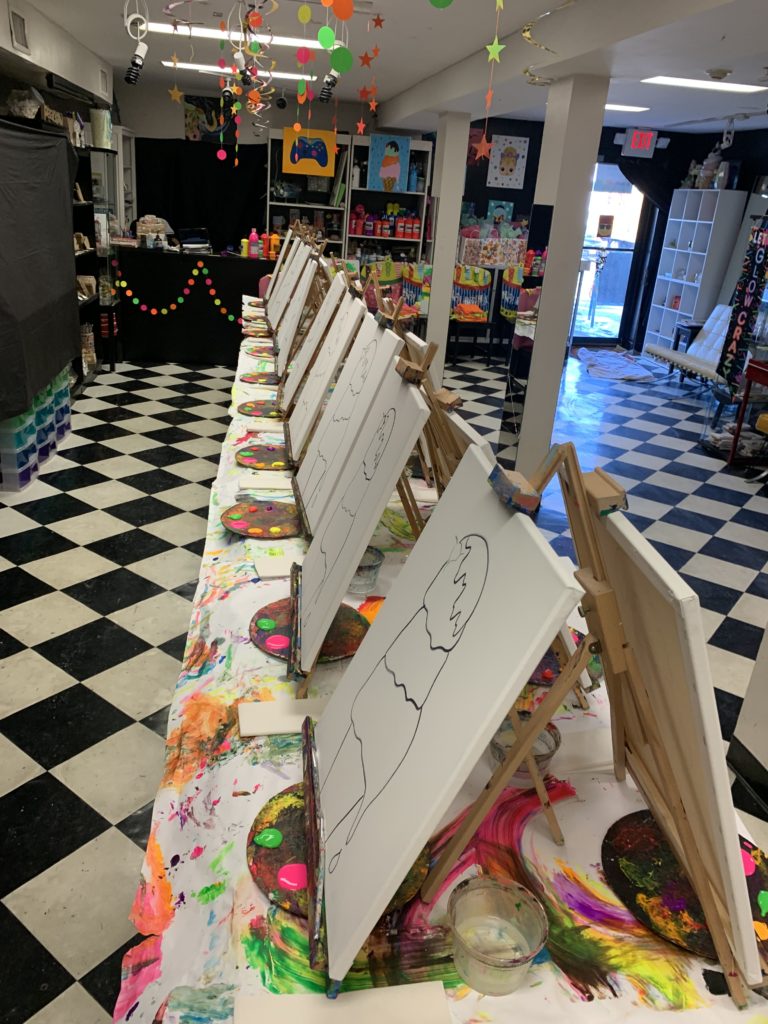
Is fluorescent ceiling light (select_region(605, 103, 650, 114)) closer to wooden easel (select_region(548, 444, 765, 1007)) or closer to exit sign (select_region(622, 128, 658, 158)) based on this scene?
exit sign (select_region(622, 128, 658, 158))

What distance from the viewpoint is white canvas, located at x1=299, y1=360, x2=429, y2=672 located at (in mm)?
1327

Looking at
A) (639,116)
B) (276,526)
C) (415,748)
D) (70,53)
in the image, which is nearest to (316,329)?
(276,526)

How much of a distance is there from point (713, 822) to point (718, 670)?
2.50 m

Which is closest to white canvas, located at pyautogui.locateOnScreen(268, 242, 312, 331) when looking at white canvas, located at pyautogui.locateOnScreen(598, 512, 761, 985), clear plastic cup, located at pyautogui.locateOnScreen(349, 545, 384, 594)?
clear plastic cup, located at pyautogui.locateOnScreen(349, 545, 384, 594)

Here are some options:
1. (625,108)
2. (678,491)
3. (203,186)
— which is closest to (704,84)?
(625,108)

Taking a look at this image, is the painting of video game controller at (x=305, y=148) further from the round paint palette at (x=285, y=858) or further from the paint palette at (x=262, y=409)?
the round paint palette at (x=285, y=858)

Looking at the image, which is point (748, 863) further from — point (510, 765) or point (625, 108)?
point (625, 108)

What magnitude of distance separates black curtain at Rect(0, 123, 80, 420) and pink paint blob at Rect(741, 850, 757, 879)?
3888mm

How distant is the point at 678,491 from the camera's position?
5266 millimetres

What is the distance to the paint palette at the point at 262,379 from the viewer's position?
3642mm

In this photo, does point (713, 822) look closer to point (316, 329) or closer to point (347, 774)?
point (347, 774)

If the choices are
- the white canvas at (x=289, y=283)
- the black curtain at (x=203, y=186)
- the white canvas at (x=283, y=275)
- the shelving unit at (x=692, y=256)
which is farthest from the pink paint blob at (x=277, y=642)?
the black curtain at (x=203, y=186)

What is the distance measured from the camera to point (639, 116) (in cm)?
751

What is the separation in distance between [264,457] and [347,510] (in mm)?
1117
